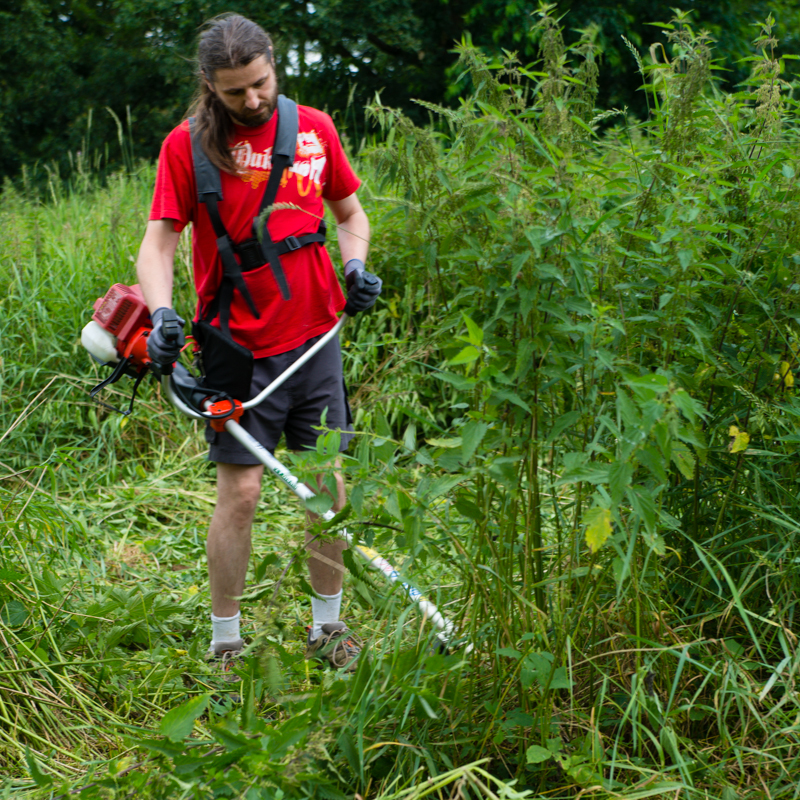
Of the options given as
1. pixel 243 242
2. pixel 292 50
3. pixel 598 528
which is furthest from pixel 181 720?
pixel 292 50

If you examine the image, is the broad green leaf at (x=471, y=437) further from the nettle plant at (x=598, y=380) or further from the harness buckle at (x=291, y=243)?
the harness buckle at (x=291, y=243)

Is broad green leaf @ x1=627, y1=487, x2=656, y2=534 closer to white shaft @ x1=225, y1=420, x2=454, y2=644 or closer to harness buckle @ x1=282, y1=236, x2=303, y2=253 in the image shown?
white shaft @ x1=225, y1=420, x2=454, y2=644

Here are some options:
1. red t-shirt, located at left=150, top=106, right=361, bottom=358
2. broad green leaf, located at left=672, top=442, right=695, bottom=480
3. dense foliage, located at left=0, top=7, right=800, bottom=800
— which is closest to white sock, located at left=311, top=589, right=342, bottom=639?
dense foliage, located at left=0, top=7, right=800, bottom=800

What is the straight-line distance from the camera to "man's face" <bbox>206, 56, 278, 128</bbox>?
2271mm

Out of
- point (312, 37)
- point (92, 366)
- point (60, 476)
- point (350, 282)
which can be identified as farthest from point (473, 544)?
point (312, 37)

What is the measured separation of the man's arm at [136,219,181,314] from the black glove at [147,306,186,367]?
12 centimetres

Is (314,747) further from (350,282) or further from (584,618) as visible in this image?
(350,282)

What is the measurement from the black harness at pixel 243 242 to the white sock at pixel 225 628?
91 centimetres

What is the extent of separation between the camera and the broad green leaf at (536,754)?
5.10 feet

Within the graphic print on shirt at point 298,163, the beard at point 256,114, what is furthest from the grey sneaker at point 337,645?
the beard at point 256,114

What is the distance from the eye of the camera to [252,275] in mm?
2402

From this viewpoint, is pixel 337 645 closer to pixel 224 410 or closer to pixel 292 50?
pixel 224 410

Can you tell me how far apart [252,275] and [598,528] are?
1.43 m

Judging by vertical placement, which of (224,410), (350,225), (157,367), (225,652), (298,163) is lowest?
(225,652)
